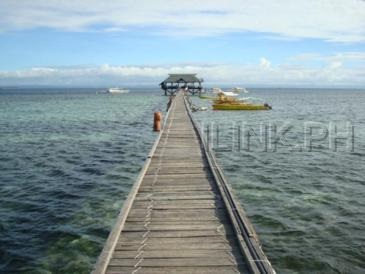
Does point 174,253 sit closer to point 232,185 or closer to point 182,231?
point 182,231

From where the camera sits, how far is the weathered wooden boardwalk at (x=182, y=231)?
6.51 metres

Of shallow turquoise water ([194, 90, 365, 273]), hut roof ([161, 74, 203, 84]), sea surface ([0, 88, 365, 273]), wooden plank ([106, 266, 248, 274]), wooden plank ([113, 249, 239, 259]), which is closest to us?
wooden plank ([106, 266, 248, 274])

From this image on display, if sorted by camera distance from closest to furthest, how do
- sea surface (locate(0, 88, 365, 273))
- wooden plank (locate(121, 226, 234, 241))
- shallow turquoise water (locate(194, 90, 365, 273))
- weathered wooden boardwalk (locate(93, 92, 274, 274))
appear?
1. weathered wooden boardwalk (locate(93, 92, 274, 274))
2. wooden plank (locate(121, 226, 234, 241))
3. shallow turquoise water (locate(194, 90, 365, 273))
4. sea surface (locate(0, 88, 365, 273))

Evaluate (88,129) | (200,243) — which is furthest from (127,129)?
(200,243)

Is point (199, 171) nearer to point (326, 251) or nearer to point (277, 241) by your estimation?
point (277, 241)

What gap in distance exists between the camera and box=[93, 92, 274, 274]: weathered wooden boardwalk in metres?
6.51

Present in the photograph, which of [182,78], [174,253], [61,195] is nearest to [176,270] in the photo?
[174,253]

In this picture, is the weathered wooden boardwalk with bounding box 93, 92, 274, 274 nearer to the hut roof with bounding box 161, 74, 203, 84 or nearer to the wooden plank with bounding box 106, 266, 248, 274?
the wooden plank with bounding box 106, 266, 248, 274

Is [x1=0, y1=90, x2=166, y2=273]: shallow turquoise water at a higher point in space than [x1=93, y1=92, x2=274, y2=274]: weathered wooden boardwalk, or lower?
lower

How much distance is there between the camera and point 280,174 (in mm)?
18203

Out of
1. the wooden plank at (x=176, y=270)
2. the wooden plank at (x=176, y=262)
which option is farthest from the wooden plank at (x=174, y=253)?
the wooden plank at (x=176, y=270)

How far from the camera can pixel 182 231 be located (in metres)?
7.81

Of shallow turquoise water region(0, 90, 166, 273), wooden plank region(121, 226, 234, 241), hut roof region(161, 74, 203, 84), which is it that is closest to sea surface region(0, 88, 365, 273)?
shallow turquoise water region(0, 90, 166, 273)

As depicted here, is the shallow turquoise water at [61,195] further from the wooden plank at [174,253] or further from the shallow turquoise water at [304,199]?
the shallow turquoise water at [304,199]
